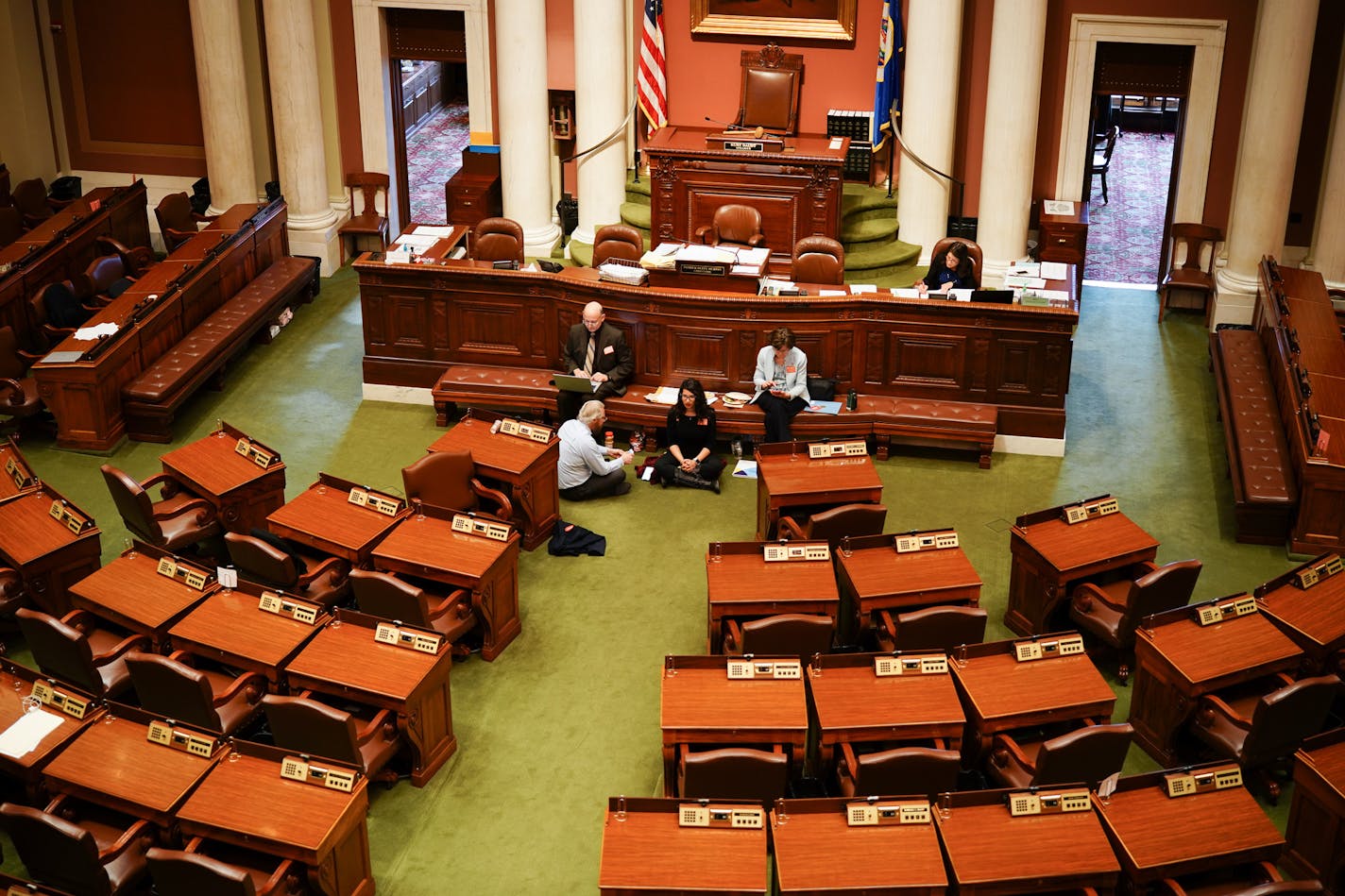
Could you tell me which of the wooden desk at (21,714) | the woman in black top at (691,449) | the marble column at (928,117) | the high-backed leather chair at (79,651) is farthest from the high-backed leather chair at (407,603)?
the marble column at (928,117)

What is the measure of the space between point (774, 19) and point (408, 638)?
9.58m

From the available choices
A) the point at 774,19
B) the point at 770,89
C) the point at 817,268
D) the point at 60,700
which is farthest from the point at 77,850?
the point at 774,19

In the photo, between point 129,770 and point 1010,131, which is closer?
point 129,770

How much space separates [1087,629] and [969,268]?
4.13 meters

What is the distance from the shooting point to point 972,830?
6.65m

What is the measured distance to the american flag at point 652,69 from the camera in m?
15.3

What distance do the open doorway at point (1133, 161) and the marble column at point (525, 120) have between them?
5721 mm

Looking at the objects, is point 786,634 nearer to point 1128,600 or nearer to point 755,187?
point 1128,600

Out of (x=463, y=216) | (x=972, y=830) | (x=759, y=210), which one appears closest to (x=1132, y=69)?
(x=759, y=210)

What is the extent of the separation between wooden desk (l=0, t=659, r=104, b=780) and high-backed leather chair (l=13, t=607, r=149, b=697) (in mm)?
277

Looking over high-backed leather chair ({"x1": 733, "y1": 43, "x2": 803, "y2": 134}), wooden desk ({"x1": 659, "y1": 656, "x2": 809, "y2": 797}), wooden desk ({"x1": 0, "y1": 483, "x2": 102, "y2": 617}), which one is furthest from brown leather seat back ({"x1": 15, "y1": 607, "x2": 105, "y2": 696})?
high-backed leather chair ({"x1": 733, "y1": 43, "x2": 803, "y2": 134})

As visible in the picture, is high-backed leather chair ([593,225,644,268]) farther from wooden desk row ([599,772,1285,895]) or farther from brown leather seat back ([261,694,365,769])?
wooden desk row ([599,772,1285,895])

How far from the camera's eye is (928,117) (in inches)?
577

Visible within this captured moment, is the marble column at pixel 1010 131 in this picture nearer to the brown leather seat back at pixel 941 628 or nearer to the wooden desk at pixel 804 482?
the wooden desk at pixel 804 482
